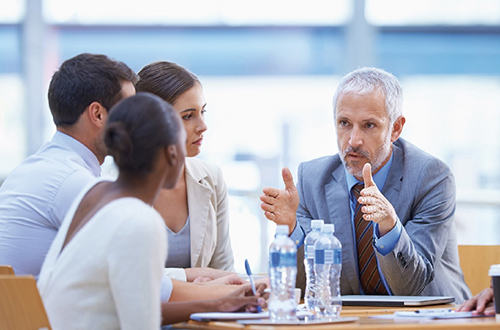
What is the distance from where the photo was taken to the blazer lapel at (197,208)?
8.77 feet

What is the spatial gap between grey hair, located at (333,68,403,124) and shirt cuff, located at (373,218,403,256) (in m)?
0.59

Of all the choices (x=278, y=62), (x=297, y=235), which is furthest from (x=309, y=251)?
(x=278, y=62)

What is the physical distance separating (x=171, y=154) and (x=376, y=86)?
1309 millimetres

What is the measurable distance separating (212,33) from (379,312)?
458cm

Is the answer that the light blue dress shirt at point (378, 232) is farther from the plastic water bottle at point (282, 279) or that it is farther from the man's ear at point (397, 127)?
the plastic water bottle at point (282, 279)

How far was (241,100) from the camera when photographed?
6.02 m

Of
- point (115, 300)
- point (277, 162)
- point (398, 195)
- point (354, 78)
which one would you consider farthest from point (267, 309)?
point (277, 162)

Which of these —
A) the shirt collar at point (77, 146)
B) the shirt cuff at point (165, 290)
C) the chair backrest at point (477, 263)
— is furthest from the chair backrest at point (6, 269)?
the chair backrest at point (477, 263)

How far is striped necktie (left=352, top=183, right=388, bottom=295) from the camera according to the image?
250cm

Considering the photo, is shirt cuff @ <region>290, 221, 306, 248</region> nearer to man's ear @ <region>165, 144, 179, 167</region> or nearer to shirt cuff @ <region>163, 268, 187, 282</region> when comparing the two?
shirt cuff @ <region>163, 268, 187, 282</region>

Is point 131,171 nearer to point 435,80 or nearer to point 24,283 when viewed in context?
point 24,283

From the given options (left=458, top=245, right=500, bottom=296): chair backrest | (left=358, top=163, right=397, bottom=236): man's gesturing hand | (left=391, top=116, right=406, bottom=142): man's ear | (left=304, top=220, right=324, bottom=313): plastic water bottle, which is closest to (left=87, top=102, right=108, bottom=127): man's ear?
(left=304, top=220, right=324, bottom=313): plastic water bottle

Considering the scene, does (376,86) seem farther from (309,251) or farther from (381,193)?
(309,251)

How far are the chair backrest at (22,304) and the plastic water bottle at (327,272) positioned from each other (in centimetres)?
74
